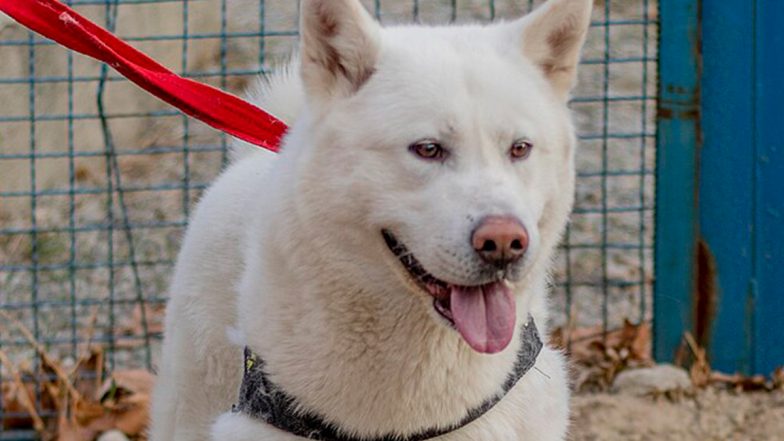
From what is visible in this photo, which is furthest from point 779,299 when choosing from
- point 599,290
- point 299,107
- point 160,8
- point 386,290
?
point 160,8

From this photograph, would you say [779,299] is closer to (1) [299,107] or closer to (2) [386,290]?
(1) [299,107]

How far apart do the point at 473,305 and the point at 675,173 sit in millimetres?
2547

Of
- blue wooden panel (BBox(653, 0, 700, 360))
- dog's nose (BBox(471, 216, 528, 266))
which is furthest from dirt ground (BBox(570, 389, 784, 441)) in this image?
dog's nose (BBox(471, 216, 528, 266))

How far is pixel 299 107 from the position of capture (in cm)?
390

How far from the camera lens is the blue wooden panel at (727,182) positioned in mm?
5266

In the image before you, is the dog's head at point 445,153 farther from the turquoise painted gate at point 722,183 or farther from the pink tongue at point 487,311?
the turquoise painted gate at point 722,183

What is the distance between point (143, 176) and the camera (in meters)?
7.70

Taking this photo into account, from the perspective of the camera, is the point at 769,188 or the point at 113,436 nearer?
the point at 113,436

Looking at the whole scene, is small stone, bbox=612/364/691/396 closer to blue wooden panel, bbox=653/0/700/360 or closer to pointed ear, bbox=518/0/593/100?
blue wooden panel, bbox=653/0/700/360

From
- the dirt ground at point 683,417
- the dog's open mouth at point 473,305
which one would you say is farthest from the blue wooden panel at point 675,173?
the dog's open mouth at point 473,305

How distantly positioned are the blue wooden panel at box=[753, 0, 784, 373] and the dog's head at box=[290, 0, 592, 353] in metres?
2.15

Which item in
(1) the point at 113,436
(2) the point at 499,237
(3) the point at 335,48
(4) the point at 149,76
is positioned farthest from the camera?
(1) the point at 113,436

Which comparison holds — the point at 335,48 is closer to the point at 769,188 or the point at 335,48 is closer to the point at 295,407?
the point at 295,407

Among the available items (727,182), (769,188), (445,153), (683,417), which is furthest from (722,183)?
(445,153)
